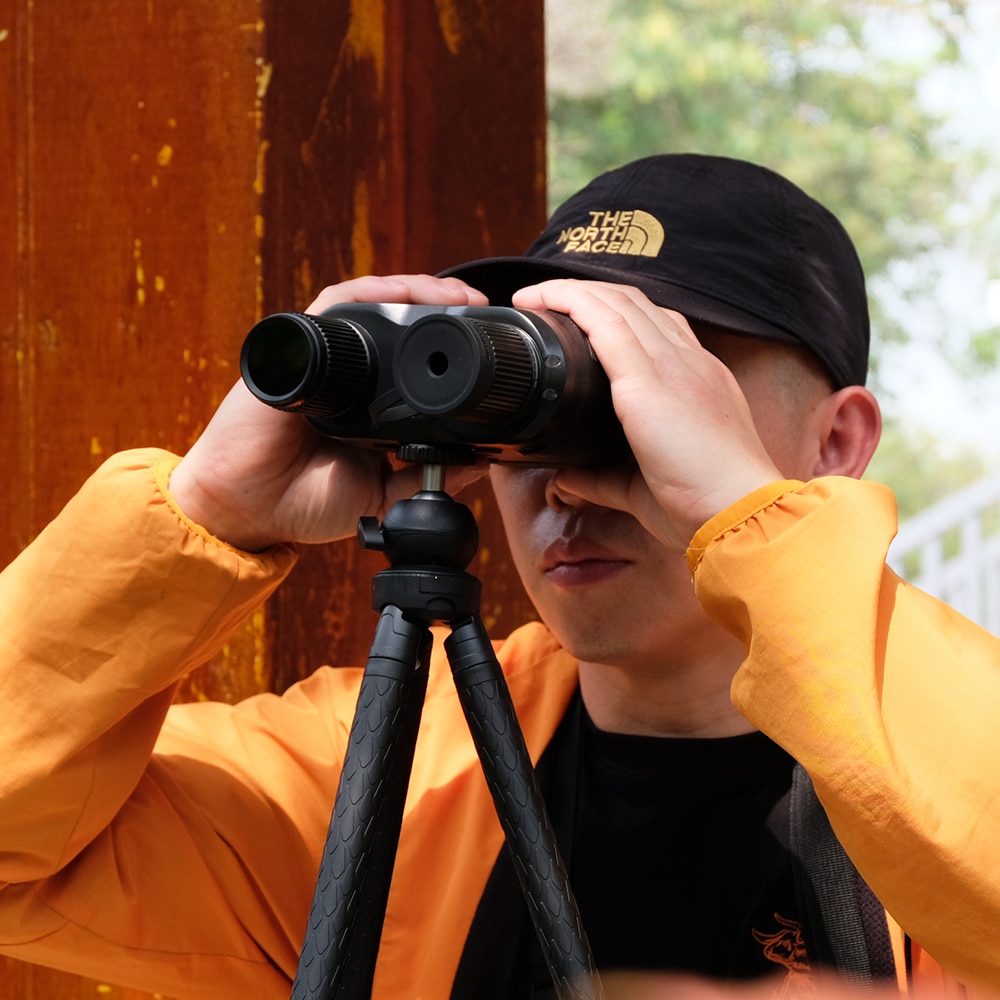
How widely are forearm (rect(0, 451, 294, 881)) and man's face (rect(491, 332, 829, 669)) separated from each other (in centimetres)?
27

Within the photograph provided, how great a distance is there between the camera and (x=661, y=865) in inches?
50.3

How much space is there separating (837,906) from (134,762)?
57cm

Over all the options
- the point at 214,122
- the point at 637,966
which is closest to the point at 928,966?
the point at 637,966

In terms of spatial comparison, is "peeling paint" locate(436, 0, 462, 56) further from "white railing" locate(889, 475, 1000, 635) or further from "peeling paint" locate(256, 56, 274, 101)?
"white railing" locate(889, 475, 1000, 635)

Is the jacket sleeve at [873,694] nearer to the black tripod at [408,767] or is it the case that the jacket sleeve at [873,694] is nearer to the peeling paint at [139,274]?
the black tripod at [408,767]

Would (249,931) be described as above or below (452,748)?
below

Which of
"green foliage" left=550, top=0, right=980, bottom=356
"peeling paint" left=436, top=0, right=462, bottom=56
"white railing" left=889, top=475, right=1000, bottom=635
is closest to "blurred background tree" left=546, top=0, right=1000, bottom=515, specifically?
"green foliage" left=550, top=0, right=980, bottom=356

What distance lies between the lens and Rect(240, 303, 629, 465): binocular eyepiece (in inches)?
34.7

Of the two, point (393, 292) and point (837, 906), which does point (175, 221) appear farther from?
point (837, 906)

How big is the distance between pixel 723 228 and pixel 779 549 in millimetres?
482

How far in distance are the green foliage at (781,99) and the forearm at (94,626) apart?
6.64 m

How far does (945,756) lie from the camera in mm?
915

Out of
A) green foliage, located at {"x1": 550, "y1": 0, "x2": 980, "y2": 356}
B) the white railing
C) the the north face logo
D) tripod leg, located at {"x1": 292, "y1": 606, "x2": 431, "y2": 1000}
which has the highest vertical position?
green foliage, located at {"x1": 550, "y1": 0, "x2": 980, "y2": 356}

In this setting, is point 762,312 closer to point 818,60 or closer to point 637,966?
point 637,966
